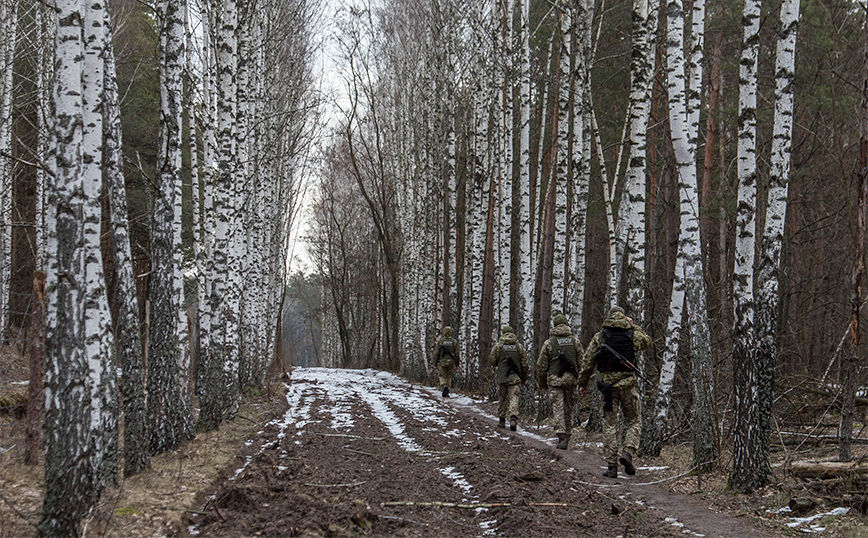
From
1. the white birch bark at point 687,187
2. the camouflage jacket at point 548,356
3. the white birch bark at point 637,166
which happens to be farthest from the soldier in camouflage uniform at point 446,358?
the white birch bark at point 687,187

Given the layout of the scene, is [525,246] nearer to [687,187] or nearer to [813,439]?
[687,187]

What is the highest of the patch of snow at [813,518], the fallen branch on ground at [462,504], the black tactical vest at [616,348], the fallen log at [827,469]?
the black tactical vest at [616,348]

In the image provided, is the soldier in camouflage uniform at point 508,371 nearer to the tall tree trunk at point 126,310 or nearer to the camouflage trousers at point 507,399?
the camouflage trousers at point 507,399

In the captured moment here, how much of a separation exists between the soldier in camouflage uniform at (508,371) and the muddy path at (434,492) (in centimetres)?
149

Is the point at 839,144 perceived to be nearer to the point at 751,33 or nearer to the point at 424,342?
the point at 751,33

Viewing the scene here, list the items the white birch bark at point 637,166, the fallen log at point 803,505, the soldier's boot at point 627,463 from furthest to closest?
the white birch bark at point 637,166, the soldier's boot at point 627,463, the fallen log at point 803,505

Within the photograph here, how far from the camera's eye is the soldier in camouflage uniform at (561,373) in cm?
1082

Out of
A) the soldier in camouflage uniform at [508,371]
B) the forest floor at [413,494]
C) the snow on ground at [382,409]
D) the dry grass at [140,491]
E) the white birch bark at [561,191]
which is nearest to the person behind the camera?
the dry grass at [140,491]

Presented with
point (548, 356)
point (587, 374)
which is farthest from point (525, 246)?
point (587, 374)

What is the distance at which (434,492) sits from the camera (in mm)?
7188

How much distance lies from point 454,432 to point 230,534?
253 inches

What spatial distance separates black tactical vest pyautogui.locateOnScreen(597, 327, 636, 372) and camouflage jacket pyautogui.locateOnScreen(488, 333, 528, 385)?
4410 mm

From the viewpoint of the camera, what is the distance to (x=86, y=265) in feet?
17.9

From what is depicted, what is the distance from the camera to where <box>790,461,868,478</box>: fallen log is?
6.40 m
